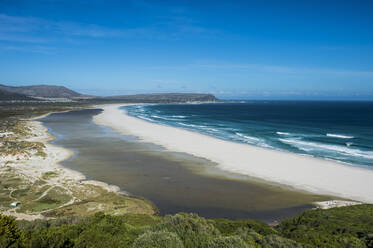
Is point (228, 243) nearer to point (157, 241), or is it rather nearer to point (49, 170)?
point (157, 241)

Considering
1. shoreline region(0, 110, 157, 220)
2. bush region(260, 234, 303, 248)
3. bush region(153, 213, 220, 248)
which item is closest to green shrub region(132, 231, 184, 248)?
bush region(153, 213, 220, 248)

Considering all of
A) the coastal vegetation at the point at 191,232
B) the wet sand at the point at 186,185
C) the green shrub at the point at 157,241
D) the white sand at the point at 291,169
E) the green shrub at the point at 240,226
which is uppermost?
the green shrub at the point at 157,241

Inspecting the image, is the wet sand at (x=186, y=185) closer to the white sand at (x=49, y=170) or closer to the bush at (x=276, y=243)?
the white sand at (x=49, y=170)

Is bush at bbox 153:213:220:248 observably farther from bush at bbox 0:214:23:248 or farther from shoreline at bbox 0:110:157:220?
shoreline at bbox 0:110:157:220

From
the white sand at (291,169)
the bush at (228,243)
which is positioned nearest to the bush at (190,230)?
the bush at (228,243)

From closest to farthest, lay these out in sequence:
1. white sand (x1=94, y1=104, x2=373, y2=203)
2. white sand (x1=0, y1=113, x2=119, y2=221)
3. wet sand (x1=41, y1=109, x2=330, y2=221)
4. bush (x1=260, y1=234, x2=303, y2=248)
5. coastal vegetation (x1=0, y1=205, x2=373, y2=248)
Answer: coastal vegetation (x1=0, y1=205, x2=373, y2=248), bush (x1=260, y1=234, x2=303, y2=248), wet sand (x1=41, y1=109, x2=330, y2=221), white sand (x1=0, y1=113, x2=119, y2=221), white sand (x1=94, y1=104, x2=373, y2=203)

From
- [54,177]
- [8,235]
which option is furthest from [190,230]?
[54,177]
